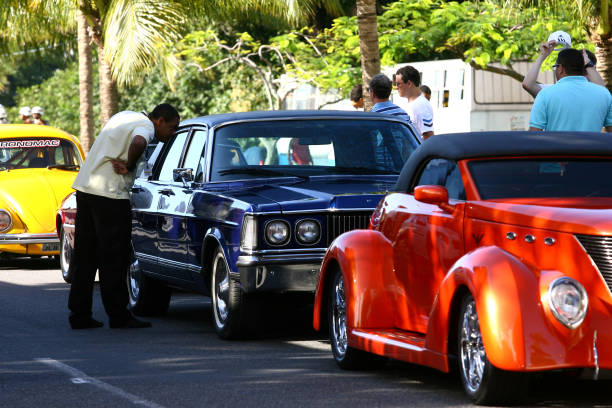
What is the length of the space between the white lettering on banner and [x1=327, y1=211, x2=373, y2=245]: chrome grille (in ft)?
31.9

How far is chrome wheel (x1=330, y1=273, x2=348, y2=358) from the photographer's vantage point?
8.27 meters

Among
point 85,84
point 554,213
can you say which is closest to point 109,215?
point 554,213

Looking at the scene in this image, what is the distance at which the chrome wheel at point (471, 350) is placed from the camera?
662 centimetres

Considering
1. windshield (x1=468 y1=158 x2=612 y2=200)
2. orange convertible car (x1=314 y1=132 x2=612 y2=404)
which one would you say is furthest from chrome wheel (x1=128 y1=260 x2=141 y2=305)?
windshield (x1=468 y1=158 x2=612 y2=200)

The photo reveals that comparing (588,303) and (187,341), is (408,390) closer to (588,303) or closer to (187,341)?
(588,303)

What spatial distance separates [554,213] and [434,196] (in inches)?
35.0

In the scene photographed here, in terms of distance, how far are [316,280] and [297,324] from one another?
1.64 metres

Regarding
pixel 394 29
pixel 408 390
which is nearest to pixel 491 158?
pixel 408 390

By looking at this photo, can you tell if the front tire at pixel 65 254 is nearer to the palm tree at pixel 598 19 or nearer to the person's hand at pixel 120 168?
the person's hand at pixel 120 168

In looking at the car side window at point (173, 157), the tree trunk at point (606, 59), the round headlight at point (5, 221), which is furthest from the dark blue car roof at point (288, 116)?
the round headlight at point (5, 221)

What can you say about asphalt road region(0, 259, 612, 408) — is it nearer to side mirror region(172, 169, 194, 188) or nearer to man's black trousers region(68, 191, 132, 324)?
man's black trousers region(68, 191, 132, 324)

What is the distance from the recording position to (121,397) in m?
7.27

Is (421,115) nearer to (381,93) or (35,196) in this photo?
(381,93)

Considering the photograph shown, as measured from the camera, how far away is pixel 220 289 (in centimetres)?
1001
